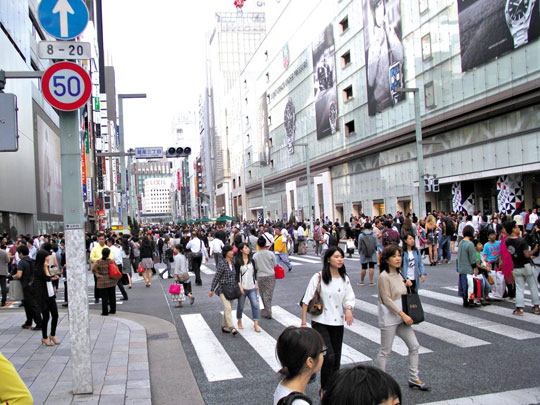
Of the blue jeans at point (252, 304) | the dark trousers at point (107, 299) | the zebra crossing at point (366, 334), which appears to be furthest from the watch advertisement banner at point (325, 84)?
the blue jeans at point (252, 304)

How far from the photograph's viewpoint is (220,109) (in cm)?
11262

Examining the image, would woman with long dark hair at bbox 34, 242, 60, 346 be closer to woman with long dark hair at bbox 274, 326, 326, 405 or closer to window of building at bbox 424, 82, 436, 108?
woman with long dark hair at bbox 274, 326, 326, 405

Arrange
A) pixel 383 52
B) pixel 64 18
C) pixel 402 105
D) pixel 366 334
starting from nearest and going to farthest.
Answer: pixel 64 18 < pixel 366 334 < pixel 402 105 < pixel 383 52

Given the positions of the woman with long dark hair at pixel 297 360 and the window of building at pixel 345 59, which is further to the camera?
the window of building at pixel 345 59

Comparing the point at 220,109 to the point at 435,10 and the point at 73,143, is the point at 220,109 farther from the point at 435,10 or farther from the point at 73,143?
the point at 73,143

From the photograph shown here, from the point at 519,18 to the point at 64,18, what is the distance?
23.3 m

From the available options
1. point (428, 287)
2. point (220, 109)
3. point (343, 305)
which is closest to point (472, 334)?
point (343, 305)

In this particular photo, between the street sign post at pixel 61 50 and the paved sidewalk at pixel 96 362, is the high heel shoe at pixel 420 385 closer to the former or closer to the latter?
the paved sidewalk at pixel 96 362

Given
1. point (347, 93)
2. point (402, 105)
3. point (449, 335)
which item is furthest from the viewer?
point (347, 93)

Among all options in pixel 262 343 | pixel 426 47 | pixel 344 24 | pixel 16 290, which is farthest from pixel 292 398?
pixel 344 24

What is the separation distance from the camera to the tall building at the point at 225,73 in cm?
10869

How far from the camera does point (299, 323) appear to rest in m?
9.93

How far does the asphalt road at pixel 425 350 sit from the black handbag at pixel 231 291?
2.22 ft

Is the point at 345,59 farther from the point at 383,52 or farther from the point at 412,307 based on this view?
the point at 412,307
